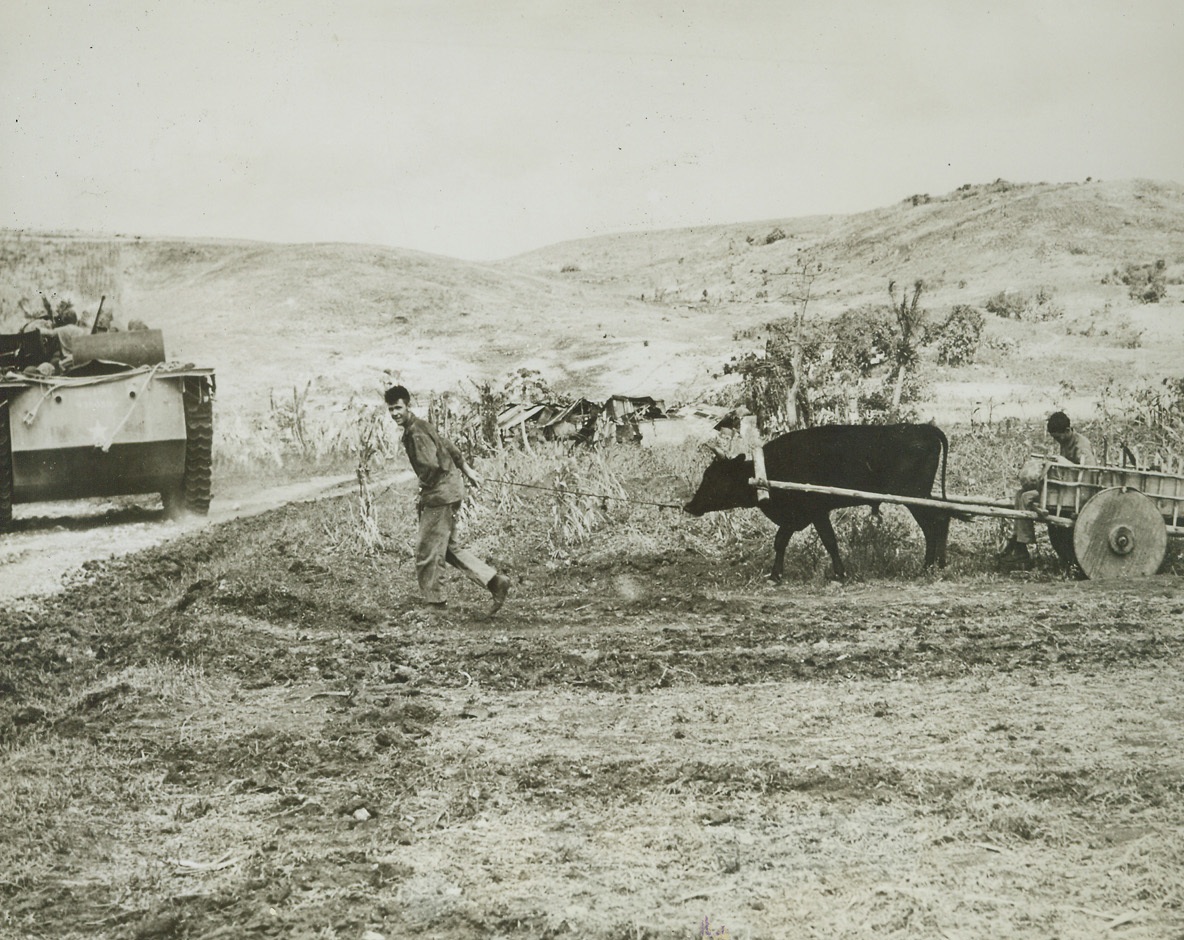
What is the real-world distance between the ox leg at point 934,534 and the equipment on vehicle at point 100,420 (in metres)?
7.78

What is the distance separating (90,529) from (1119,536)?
33.5 feet

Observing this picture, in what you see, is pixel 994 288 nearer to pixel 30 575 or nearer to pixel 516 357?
pixel 516 357

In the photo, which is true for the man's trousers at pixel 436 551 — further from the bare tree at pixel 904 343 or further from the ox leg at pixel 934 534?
the bare tree at pixel 904 343

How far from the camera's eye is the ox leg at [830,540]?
8.44 metres

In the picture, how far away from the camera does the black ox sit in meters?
8.45

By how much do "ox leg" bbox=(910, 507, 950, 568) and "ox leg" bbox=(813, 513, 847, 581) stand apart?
25.9 inches

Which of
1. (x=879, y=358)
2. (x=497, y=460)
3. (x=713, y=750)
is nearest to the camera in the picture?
(x=713, y=750)

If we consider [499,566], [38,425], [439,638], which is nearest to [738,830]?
[439,638]

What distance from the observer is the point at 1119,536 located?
7.23 meters

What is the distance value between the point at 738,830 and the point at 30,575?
749cm

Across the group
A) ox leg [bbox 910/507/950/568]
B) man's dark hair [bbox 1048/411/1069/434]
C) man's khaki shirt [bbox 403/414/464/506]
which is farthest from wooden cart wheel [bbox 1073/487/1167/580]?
man's khaki shirt [bbox 403/414/464/506]

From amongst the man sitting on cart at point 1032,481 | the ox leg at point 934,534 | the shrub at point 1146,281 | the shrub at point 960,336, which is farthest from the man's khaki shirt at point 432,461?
the shrub at point 1146,281

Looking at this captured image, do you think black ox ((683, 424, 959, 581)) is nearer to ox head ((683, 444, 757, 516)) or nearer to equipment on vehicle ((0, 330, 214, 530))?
ox head ((683, 444, 757, 516))

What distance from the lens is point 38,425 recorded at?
10.9 m
